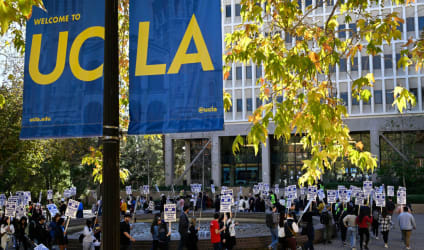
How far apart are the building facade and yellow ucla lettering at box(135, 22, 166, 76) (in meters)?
39.4

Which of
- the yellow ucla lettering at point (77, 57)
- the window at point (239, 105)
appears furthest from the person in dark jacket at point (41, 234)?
the window at point (239, 105)

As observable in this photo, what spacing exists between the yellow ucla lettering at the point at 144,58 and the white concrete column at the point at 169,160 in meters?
56.1

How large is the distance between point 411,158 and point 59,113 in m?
43.5

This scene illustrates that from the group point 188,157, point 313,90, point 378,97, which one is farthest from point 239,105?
point 313,90

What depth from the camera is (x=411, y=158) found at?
43.6m

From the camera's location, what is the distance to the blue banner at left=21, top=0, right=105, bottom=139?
5508mm

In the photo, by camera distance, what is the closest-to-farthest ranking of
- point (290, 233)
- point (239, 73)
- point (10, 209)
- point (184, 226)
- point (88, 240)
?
1. point (88, 240)
2. point (290, 233)
3. point (184, 226)
4. point (10, 209)
5. point (239, 73)

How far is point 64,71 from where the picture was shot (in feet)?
18.6

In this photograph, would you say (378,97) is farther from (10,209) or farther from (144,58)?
(144,58)

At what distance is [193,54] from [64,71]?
164cm

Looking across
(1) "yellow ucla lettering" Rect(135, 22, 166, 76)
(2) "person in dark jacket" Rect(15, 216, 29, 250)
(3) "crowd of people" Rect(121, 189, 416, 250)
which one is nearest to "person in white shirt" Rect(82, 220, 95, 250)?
(3) "crowd of people" Rect(121, 189, 416, 250)

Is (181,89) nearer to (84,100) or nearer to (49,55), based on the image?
(84,100)

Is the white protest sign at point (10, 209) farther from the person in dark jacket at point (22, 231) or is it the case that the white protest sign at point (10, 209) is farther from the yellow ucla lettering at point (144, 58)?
the yellow ucla lettering at point (144, 58)

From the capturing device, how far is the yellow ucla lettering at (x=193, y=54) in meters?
5.46
